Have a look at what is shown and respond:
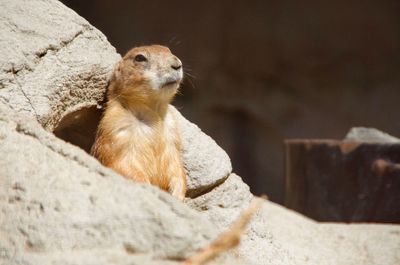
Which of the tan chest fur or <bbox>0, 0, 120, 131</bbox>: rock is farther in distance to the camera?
the tan chest fur

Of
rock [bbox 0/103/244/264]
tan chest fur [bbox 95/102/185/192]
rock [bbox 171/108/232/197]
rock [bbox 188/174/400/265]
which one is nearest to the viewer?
rock [bbox 0/103/244/264]

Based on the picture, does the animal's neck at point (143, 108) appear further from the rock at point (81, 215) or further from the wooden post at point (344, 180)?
the wooden post at point (344, 180)

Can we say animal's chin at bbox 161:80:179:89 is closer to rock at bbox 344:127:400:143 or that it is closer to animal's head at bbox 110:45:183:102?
animal's head at bbox 110:45:183:102

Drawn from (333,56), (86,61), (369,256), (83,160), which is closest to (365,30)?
(333,56)

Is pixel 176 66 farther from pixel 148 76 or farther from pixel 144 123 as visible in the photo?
pixel 144 123

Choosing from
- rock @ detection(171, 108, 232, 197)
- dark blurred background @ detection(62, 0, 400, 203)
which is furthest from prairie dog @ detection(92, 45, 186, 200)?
dark blurred background @ detection(62, 0, 400, 203)

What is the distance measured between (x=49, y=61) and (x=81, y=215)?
7.03 feet

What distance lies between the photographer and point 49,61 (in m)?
5.11

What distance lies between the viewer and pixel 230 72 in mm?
11812

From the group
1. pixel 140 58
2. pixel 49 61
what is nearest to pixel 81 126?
pixel 140 58

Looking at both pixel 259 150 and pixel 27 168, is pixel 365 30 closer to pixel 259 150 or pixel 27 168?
pixel 259 150

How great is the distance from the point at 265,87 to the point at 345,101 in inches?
49.5

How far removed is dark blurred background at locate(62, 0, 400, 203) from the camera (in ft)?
37.1

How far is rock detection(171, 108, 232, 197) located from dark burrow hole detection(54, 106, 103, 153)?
0.68 meters
